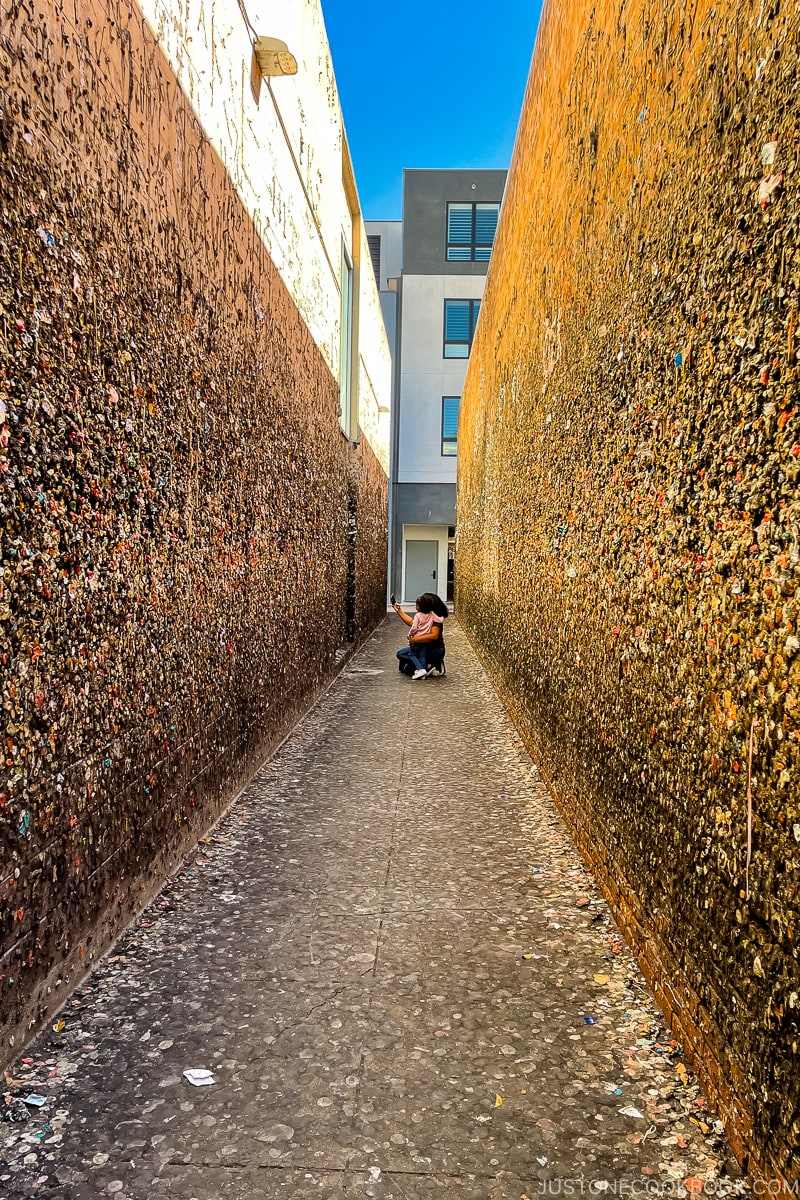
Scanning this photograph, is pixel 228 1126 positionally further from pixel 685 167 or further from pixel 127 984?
pixel 685 167

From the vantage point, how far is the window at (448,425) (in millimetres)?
25188

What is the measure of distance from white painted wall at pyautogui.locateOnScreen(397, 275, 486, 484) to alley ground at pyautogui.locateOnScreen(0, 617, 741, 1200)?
71.9 ft

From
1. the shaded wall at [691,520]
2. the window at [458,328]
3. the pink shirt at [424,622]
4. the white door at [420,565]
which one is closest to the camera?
the shaded wall at [691,520]

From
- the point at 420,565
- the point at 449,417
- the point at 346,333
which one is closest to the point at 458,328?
the point at 449,417

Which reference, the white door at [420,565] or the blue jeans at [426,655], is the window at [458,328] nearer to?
the white door at [420,565]

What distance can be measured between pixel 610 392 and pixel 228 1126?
2975mm

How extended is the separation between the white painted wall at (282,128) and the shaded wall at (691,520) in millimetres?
1913

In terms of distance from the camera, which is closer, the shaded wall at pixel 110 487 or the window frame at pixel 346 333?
the shaded wall at pixel 110 487

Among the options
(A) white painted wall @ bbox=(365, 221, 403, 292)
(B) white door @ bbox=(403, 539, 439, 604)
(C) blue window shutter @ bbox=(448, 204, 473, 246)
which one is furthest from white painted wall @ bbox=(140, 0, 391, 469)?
(A) white painted wall @ bbox=(365, 221, 403, 292)

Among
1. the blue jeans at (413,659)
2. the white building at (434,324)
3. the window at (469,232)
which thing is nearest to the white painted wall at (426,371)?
the white building at (434,324)

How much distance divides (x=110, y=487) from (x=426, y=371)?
23437 mm

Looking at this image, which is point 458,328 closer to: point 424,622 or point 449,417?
point 449,417

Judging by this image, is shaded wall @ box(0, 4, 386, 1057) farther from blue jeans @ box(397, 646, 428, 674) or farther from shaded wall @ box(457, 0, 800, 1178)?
blue jeans @ box(397, 646, 428, 674)

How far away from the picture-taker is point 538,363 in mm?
5879
